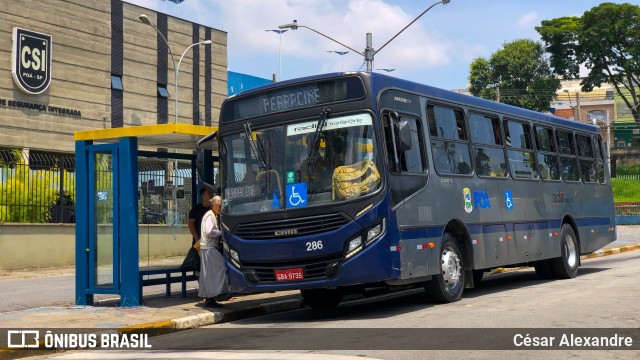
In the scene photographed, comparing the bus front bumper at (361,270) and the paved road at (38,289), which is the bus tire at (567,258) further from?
the paved road at (38,289)

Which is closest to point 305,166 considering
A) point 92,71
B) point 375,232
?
point 375,232

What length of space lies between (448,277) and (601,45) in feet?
178

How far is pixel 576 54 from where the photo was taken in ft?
210

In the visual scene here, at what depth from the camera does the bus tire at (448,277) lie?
12.1 m

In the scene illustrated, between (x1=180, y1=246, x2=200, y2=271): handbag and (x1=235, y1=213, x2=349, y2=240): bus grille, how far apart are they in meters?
2.32

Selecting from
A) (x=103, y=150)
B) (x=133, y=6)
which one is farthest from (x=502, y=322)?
(x=133, y=6)

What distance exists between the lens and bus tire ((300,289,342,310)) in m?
12.8

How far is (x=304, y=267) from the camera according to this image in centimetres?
1083

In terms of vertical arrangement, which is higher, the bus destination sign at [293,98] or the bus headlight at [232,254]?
the bus destination sign at [293,98]

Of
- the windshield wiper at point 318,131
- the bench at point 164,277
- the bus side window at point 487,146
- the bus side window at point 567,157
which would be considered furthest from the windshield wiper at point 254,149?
the bus side window at point 567,157

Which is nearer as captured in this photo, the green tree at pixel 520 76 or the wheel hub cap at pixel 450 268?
the wheel hub cap at pixel 450 268

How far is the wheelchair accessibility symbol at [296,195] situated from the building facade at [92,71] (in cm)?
2366

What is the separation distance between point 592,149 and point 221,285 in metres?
10.4

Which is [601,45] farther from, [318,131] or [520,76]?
[318,131]
